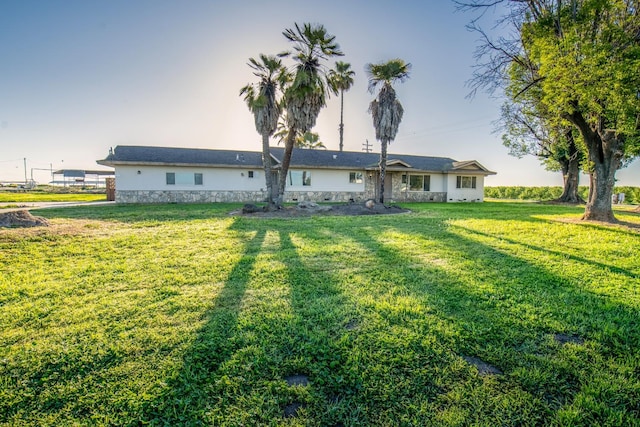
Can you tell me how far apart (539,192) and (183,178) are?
36207 millimetres

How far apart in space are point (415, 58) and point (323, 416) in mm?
19744

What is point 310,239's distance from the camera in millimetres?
7754

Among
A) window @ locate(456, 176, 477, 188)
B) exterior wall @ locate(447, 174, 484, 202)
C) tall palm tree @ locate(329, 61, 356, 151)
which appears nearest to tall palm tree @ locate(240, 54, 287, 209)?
tall palm tree @ locate(329, 61, 356, 151)

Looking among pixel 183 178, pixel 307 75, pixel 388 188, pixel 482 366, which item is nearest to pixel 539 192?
pixel 388 188

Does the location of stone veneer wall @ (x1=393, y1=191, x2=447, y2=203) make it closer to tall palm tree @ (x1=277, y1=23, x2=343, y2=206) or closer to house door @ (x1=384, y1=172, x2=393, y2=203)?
house door @ (x1=384, y1=172, x2=393, y2=203)

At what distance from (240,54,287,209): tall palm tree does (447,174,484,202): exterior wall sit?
16.8 metres

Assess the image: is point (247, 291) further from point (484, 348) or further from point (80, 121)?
point (80, 121)

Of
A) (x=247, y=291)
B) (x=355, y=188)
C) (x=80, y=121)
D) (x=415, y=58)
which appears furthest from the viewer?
(x=355, y=188)

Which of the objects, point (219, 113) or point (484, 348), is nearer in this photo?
point (484, 348)

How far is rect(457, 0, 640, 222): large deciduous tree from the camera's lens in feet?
25.6

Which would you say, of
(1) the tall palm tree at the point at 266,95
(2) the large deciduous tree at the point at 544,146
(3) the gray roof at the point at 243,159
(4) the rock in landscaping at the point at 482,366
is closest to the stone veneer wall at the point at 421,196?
(3) the gray roof at the point at 243,159

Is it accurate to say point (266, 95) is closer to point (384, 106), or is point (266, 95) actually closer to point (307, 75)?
point (307, 75)

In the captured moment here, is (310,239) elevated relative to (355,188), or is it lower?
lower

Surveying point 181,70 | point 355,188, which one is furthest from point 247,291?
point 355,188
